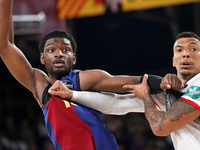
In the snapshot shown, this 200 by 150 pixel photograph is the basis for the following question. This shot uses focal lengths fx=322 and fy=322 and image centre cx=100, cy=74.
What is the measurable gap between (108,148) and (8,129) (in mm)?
5478

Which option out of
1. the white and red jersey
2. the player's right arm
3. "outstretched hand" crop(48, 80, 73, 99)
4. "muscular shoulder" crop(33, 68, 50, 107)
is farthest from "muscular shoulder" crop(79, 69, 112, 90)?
the white and red jersey

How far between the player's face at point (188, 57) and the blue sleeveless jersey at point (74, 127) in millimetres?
741

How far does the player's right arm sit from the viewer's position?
253cm

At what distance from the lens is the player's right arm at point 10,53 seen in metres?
2.53

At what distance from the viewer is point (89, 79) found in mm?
2424

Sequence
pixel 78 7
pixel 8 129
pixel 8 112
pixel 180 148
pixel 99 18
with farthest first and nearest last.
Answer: pixel 99 18 → pixel 8 112 → pixel 8 129 → pixel 78 7 → pixel 180 148

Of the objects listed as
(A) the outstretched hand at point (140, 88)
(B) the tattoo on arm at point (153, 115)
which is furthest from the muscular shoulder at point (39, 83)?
(B) the tattoo on arm at point (153, 115)

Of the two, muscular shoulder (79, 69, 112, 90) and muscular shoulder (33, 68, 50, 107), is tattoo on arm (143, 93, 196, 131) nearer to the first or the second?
muscular shoulder (79, 69, 112, 90)

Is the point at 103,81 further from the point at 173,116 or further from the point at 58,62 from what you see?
the point at 173,116

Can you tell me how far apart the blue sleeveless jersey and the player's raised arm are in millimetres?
360

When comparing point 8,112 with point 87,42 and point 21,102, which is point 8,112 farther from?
point 87,42

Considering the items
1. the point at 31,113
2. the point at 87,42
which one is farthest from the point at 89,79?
the point at 87,42

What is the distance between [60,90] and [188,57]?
37.9 inches

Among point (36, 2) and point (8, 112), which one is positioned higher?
point (36, 2)
